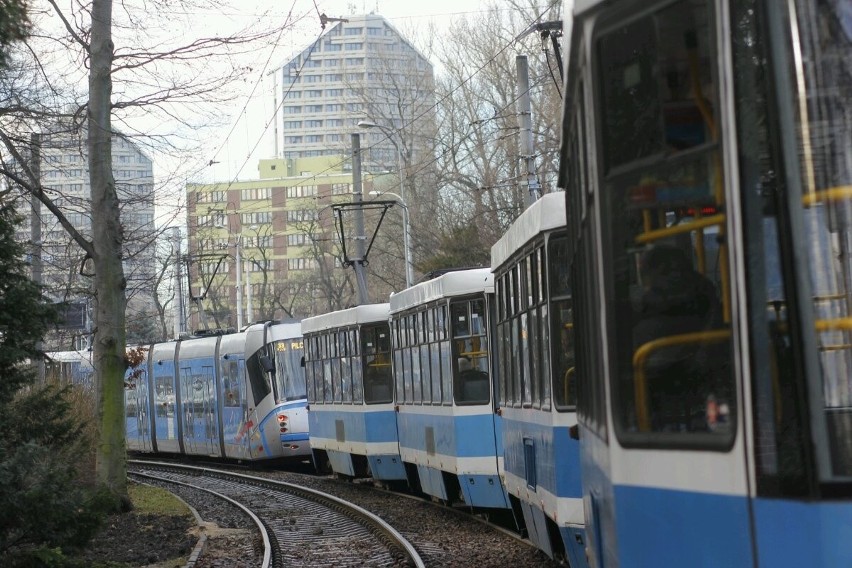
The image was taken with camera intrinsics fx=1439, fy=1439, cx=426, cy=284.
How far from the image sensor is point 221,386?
1237 inches

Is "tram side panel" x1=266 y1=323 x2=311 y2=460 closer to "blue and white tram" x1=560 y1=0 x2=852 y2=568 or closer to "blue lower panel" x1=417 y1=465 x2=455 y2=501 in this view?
"blue lower panel" x1=417 y1=465 x2=455 y2=501

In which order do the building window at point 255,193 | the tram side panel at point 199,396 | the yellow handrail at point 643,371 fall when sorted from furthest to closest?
the building window at point 255,193
the tram side panel at point 199,396
the yellow handrail at point 643,371

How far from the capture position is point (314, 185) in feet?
347

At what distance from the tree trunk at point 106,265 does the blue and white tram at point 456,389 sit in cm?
425

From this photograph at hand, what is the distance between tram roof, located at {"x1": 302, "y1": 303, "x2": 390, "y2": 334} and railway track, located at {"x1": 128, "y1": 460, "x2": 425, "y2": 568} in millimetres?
2597

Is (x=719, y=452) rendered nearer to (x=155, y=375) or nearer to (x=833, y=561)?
(x=833, y=561)

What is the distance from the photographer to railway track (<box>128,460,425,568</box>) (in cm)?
1352

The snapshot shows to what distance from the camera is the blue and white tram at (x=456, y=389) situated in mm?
14562

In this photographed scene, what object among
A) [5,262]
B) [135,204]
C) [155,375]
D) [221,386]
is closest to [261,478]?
[221,386]

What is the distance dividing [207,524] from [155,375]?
19285 mm

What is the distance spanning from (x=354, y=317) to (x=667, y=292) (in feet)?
58.6

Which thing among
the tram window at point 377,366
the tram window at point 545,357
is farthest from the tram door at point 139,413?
Result: the tram window at point 545,357

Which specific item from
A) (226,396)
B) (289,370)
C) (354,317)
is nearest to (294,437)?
(289,370)

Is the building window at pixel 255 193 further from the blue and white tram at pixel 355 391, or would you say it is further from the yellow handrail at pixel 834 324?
the yellow handrail at pixel 834 324
